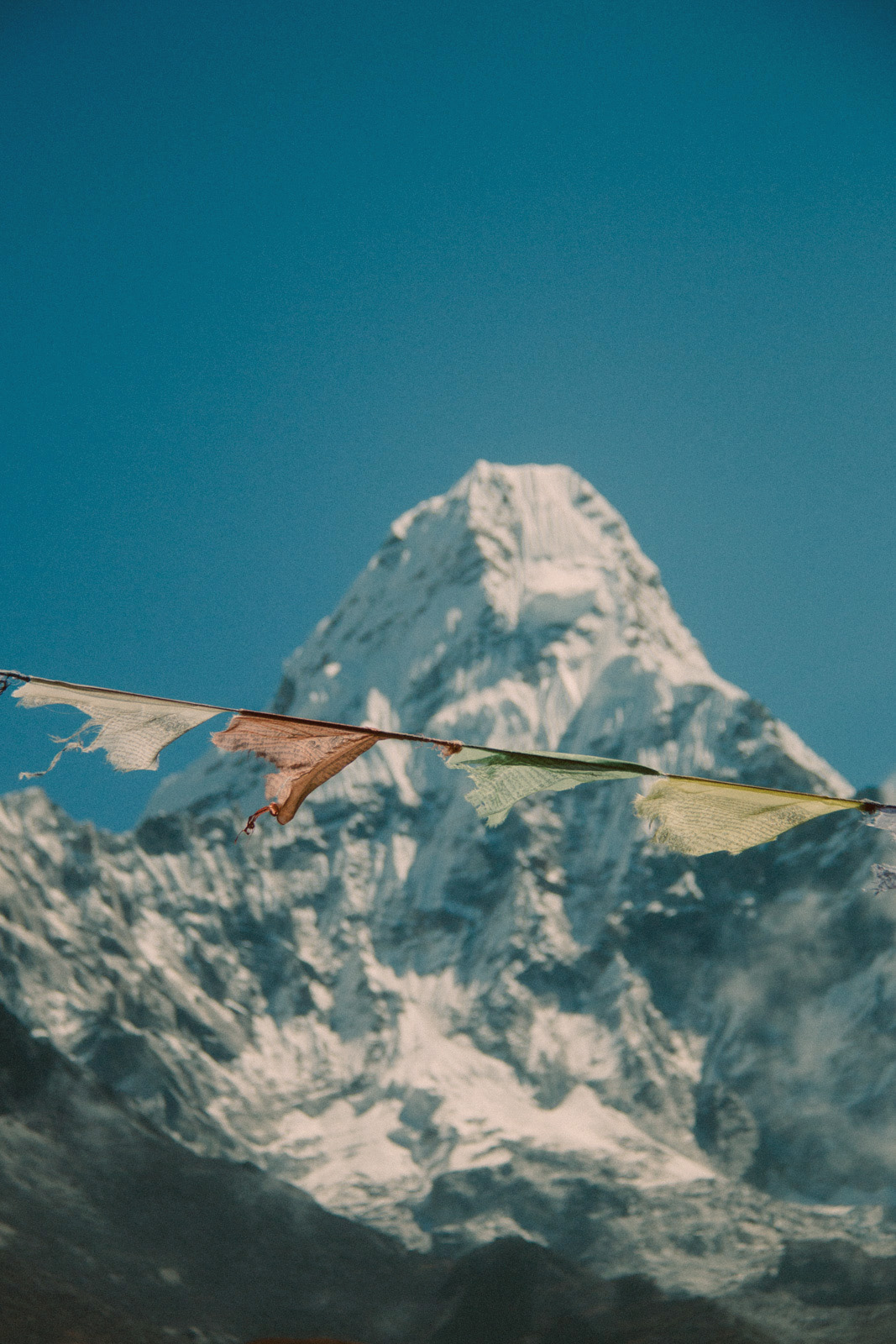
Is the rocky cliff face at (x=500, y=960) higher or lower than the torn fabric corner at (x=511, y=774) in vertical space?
higher

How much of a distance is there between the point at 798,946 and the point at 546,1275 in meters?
35.0

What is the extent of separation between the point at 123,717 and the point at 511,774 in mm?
1320

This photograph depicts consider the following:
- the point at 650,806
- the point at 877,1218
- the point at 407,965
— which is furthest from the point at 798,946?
the point at 650,806

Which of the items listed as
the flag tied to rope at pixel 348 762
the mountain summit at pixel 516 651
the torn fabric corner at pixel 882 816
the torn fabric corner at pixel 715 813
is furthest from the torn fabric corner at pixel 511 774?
the mountain summit at pixel 516 651

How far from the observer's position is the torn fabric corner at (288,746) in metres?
3.92

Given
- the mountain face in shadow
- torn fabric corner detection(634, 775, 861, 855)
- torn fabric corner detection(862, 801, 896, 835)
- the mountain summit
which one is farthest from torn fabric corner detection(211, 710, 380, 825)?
the mountain summit

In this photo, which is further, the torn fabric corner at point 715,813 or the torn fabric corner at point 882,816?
the torn fabric corner at point 715,813

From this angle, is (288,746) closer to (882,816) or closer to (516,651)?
(882,816)

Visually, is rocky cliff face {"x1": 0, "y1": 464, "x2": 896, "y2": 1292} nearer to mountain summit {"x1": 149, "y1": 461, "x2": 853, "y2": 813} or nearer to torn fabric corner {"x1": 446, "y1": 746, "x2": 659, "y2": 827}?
mountain summit {"x1": 149, "y1": 461, "x2": 853, "y2": 813}

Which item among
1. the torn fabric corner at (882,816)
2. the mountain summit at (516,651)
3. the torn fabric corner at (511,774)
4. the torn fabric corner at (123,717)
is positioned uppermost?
the mountain summit at (516,651)

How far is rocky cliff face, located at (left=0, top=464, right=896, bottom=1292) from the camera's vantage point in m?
66.1

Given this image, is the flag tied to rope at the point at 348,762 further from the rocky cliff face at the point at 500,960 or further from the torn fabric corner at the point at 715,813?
the rocky cliff face at the point at 500,960

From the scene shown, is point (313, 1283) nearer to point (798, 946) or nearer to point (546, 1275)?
point (546, 1275)

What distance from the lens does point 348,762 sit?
3.85 meters
